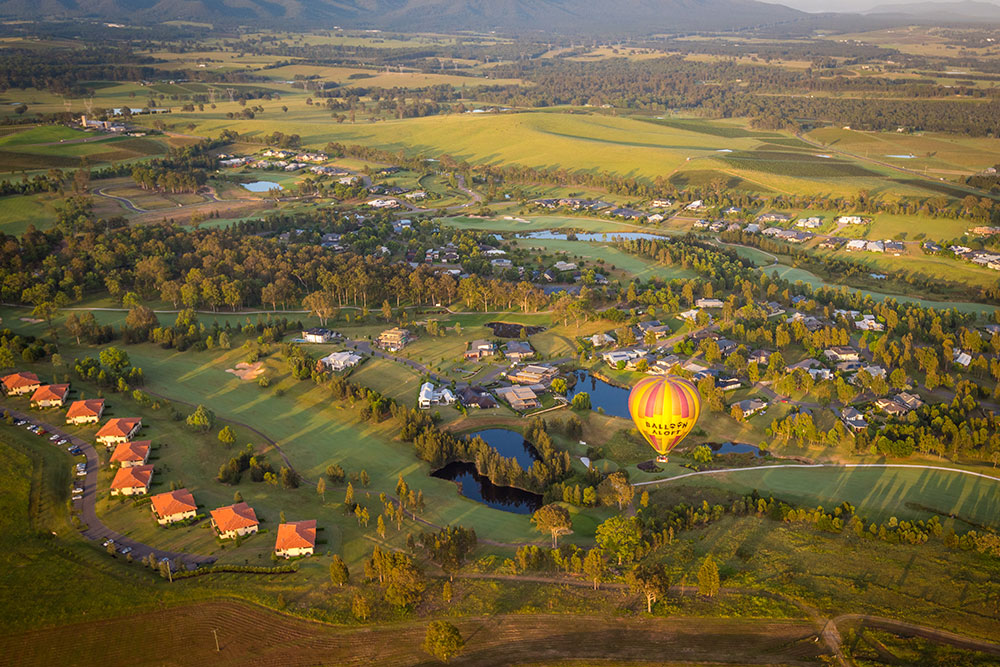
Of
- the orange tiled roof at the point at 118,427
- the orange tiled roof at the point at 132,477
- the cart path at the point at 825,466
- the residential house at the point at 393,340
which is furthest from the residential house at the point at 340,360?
the cart path at the point at 825,466

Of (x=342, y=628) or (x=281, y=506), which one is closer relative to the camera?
(x=342, y=628)

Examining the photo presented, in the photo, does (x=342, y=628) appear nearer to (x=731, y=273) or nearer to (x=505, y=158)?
(x=731, y=273)

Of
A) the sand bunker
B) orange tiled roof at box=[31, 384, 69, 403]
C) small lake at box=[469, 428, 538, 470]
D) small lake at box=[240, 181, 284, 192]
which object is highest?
small lake at box=[240, 181, 284, 192]

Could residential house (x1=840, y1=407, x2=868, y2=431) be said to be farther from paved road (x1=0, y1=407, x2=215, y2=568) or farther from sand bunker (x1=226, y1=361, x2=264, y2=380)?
sand bunker (x1=226, y1=361, x2=264, y2=380)

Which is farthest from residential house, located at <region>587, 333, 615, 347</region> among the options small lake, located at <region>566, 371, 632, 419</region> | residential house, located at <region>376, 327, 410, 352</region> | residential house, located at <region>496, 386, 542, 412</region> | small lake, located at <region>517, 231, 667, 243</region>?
small lake, located at <region>517, 231, 667, 243</region>

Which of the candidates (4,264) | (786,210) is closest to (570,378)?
(4,264)

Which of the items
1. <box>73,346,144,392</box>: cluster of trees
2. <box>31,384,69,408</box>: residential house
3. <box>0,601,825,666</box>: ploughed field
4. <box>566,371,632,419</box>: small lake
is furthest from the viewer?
<box>566,371,632,419</box>: small lake

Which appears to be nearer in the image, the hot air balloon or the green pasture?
Answer: the green pasture

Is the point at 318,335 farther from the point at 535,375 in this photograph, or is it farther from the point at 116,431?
the point at 116,431
